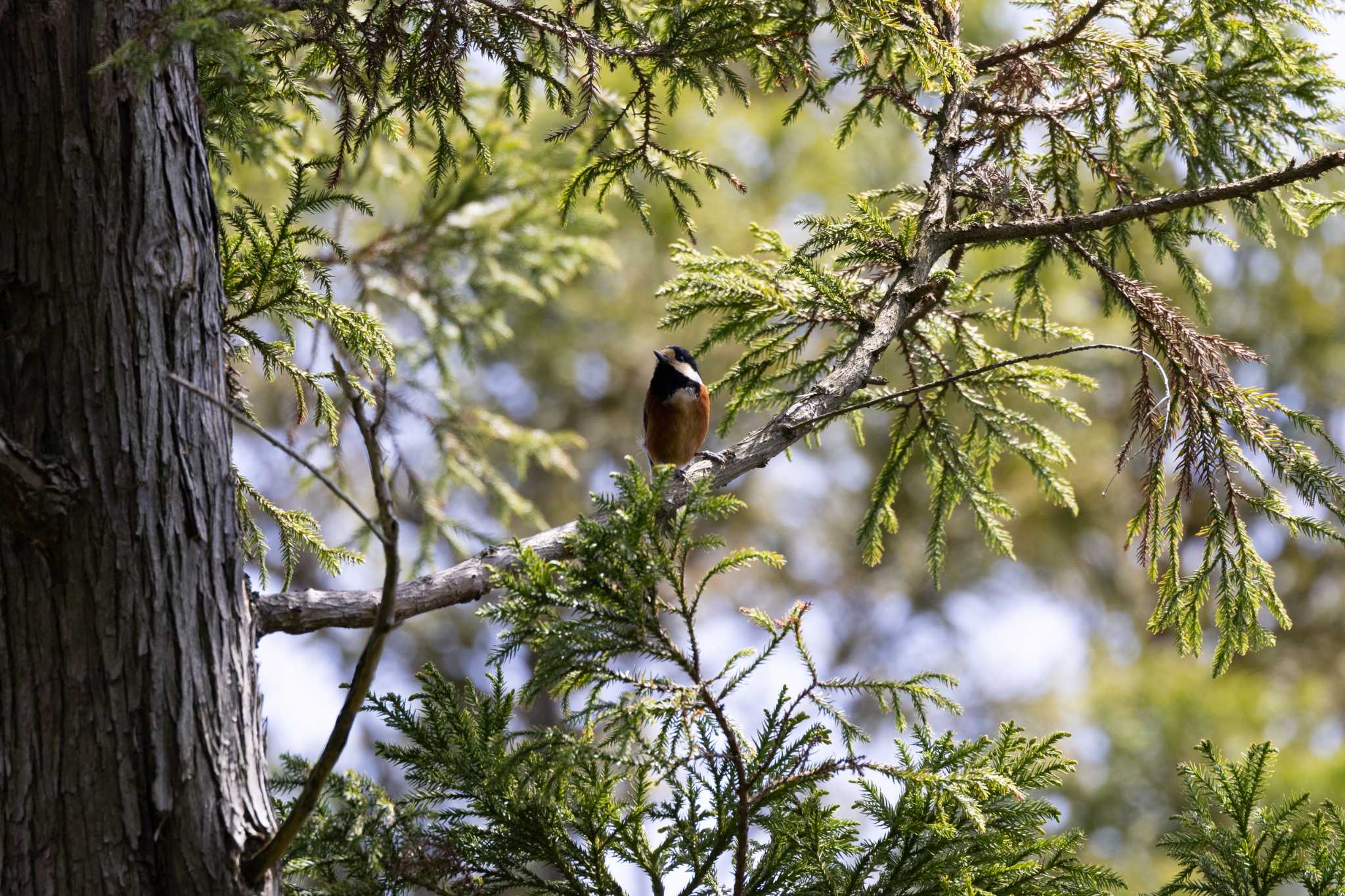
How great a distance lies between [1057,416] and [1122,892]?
5.66 meters

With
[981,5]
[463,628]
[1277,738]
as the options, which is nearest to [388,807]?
[1277,738]

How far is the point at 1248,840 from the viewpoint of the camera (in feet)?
9.41

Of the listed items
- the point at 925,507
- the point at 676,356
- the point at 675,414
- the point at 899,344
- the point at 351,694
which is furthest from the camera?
the point at 925,507

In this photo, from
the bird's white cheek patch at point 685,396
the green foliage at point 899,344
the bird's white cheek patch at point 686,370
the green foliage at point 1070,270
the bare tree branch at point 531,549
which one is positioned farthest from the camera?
the bird's white cheek patch at point 686,370

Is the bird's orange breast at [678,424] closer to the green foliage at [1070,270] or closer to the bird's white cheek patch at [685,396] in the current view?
the bird's white cheek patch at [685,396]

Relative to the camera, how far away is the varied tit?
5.72 m

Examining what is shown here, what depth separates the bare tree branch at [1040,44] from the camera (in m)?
3.15

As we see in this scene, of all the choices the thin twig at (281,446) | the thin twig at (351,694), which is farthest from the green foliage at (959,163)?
the thin twig at (351,694)

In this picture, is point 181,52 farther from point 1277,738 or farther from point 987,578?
point 987,578

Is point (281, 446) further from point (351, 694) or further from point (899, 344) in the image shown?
point (899, 344)

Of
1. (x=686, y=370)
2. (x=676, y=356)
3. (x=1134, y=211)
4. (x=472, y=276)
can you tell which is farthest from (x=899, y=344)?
(x=472, y=276)

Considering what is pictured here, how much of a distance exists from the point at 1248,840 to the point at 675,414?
11.1ft

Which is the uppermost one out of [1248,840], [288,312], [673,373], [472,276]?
[472,276]

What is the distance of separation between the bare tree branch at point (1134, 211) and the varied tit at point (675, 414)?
2473mm
